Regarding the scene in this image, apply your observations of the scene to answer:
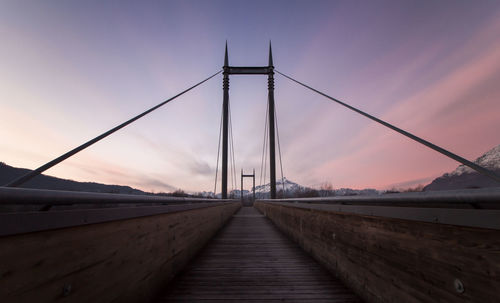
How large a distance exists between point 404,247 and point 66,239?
7.06ft

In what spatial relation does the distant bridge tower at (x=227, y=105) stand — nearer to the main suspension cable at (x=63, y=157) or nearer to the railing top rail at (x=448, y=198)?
the main suspension cable at (x=63, y=157)

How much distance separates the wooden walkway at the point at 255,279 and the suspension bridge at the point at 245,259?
0.05ft

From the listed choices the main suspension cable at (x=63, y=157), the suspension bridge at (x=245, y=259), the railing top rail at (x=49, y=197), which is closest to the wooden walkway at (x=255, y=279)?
the suspension bridge at (x=245, y=259)

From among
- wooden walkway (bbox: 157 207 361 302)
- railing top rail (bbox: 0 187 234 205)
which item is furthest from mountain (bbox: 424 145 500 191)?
railing top rail (bbox: 0 187 234 205)

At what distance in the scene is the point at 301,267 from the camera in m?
2.91

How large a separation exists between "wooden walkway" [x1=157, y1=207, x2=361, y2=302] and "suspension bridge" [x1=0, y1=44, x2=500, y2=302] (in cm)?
1

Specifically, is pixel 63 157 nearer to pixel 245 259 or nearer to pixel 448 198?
pixel 245 259

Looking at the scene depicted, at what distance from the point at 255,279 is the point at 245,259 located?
31.6 inches

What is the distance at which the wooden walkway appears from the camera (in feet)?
6.88

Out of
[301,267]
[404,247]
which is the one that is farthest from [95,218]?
[301,267]

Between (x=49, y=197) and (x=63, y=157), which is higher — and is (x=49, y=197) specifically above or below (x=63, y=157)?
below

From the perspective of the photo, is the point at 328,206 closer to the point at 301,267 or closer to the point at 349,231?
the point at 349,231

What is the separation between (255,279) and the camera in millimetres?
2525

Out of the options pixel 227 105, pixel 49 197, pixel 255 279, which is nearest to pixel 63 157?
pixel 49 197
